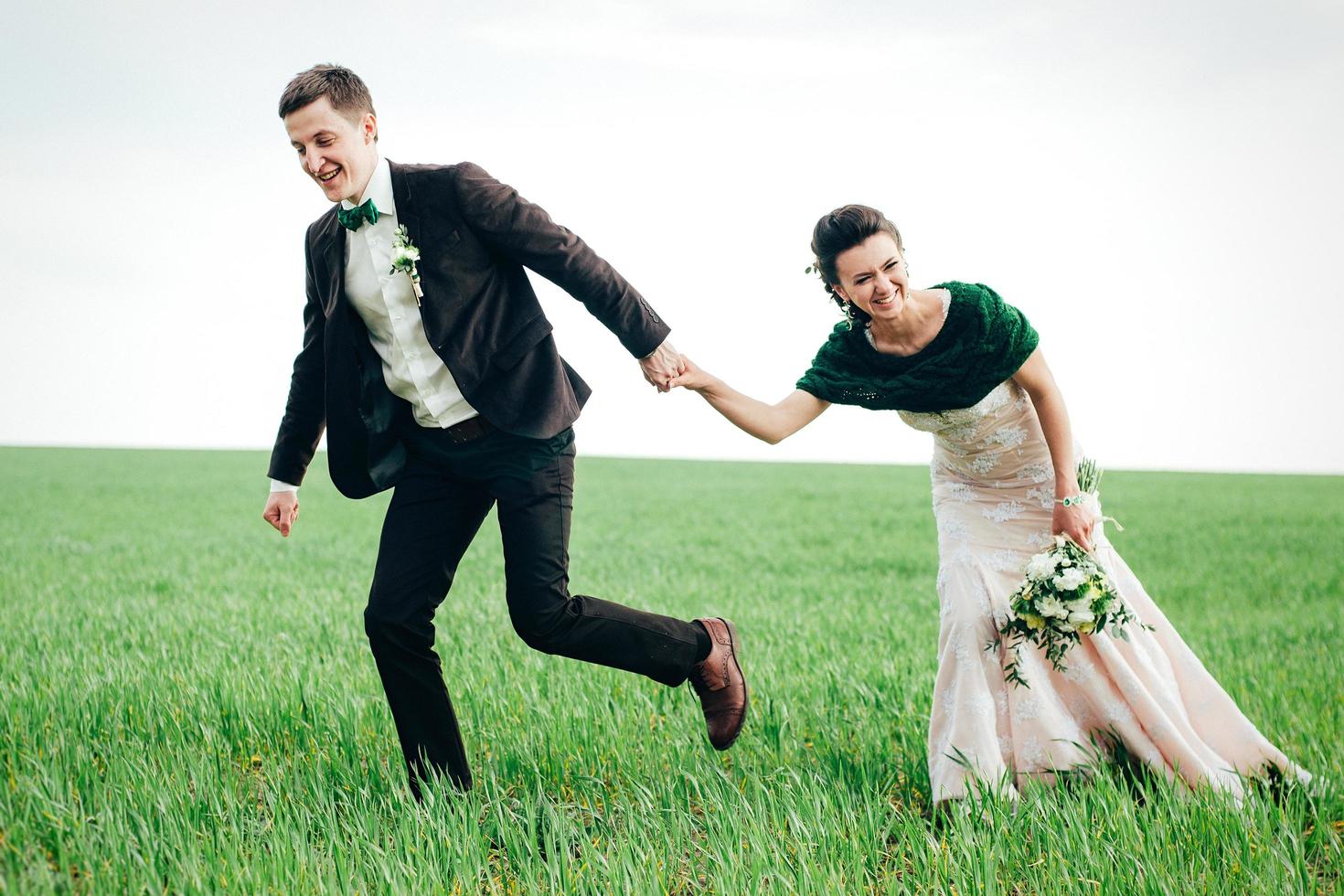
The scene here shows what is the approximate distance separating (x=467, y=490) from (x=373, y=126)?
1.31 meters

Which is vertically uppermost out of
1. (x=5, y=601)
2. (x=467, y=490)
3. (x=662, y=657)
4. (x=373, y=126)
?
(x=373, y=126)

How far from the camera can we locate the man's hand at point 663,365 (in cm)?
387

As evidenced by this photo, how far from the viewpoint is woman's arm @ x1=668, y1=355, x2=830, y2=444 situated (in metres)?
4.02

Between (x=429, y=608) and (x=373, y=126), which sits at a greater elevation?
(x=373, y=126)

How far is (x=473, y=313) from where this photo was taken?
12.1 feet

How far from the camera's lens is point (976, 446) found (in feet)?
13.8

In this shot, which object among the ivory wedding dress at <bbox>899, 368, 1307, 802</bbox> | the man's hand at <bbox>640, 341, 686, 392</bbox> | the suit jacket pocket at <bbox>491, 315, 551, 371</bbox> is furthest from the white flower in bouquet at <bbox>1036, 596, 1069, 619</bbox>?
the suit jacket pocket at <bbox>491, 315, 551, 371</bbox>

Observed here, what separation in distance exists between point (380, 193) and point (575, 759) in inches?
91.4

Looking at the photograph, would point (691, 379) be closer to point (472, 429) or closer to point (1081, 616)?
point (472, 429)

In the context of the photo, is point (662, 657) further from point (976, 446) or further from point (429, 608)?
point (976, 446)

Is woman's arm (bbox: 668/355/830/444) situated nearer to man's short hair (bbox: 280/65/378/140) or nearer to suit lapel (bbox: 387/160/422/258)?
suit lapel (bbox: 387/160/422/258)

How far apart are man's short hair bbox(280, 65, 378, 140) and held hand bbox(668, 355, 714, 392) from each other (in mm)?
1397

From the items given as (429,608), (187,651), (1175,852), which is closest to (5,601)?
(187,651)

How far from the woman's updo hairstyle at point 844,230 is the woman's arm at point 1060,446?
733 millimetres
